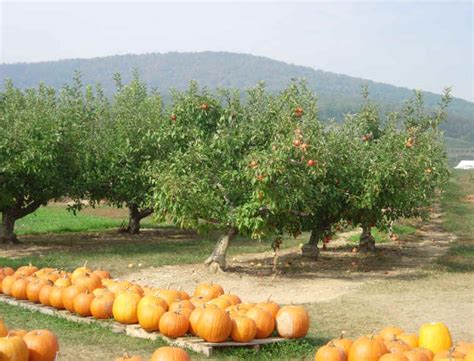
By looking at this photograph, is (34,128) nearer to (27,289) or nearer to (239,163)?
(239,163)

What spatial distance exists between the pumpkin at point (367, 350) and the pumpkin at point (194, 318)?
2340 mm

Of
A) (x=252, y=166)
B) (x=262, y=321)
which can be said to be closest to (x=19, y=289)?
(x=262, y=321)

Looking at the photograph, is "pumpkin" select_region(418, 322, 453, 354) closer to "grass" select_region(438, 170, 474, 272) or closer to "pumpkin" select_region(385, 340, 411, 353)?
"pumpkin" select_region(385, 340, 411, 353)

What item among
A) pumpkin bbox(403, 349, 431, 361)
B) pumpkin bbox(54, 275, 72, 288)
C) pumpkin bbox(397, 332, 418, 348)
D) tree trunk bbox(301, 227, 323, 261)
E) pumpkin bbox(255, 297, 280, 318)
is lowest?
tree trunk bbox(301, 227, 323, 261)

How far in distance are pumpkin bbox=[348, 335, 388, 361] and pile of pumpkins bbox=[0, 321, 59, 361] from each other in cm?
343

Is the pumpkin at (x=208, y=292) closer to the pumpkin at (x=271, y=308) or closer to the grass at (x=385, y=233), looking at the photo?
the pumpkin at (x=271, y=308)

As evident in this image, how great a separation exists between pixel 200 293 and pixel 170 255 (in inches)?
372

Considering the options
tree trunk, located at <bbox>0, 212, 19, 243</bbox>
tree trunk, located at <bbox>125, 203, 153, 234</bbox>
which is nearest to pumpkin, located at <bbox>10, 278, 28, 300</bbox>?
tree trunk, located at <bbox>0, 212, 19, 243</bbox>

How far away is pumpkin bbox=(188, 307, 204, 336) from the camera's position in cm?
945

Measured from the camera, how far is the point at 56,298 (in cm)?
1141

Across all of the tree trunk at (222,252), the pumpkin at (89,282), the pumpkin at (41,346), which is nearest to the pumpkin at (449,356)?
the pumpkin at (41,346)

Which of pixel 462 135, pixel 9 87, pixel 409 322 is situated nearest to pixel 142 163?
pixel 9 87

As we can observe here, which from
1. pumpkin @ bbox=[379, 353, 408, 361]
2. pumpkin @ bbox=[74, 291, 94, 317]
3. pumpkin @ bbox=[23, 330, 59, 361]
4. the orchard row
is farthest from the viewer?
the orchard row

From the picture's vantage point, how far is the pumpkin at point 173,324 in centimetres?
952
